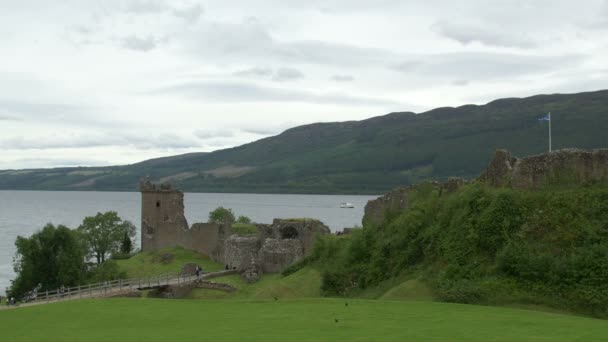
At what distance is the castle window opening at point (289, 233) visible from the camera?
53.6 metres

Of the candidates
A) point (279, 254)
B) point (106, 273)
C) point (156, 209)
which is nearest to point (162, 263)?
point (106, 273)

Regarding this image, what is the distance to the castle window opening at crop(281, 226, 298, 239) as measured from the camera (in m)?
53.6

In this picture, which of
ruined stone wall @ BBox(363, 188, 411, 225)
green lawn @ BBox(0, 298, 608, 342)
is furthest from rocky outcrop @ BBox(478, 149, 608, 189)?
ruined stone wall @ BBox(363, 188, 411, 225)

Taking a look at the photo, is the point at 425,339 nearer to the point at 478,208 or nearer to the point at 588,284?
the point at 588,284

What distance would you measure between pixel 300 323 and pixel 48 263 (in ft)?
120

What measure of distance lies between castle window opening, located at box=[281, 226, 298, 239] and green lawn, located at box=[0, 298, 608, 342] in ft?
88.0

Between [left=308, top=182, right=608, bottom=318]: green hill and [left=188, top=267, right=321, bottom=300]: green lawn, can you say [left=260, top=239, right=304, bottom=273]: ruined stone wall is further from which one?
[left=308, top=182, right=608, bottom=318]: green hill

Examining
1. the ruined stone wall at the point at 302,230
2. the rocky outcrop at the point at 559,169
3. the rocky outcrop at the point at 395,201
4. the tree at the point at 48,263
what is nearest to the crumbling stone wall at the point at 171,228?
the ruined stone wall at the point at 302,230

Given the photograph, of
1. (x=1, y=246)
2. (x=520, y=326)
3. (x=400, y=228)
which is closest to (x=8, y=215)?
(x=1, y=246)

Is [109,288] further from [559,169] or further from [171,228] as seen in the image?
[559,169]

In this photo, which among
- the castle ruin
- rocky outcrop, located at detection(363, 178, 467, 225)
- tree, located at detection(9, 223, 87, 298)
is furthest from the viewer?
the castle ruin

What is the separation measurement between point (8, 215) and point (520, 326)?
190 metres

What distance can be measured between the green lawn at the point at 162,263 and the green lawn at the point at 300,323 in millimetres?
31298

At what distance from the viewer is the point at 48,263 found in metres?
51.2
